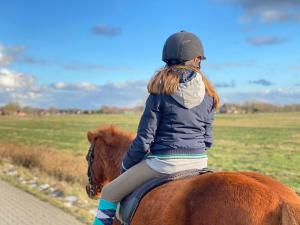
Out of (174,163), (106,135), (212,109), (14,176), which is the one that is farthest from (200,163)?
(14,176)

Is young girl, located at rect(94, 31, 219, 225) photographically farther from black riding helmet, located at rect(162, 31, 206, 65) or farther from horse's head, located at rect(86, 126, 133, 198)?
horse's head, located at rect(86, 126, 133, 198)

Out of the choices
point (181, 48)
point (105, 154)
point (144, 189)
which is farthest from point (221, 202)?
point (105, 154)

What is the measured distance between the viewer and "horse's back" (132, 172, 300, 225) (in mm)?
2787

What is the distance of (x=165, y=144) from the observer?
3693 mm

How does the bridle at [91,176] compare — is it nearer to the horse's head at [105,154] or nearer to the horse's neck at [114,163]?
the horse's head at [105,154]

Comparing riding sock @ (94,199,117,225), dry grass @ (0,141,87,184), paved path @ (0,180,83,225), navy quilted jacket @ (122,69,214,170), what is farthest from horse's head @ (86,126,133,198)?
dry grass @ (0,141,87,184)

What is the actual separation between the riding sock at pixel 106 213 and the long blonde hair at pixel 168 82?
1.15 metres

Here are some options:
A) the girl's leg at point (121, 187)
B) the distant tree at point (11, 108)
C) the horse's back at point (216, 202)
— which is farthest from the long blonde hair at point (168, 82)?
the distant tree at point (11, 108)

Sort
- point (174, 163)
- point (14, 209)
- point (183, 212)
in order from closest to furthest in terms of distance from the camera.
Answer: point (183, 212) < point (174, 163) < point (14, 209)

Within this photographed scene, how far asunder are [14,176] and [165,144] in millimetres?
15320

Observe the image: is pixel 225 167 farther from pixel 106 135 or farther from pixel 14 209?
pixel 106 135

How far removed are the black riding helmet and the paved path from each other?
21.5ft

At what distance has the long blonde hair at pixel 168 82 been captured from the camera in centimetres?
358

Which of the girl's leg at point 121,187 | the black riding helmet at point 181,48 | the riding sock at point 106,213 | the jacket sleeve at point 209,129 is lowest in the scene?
the riding sock at point 106,213
